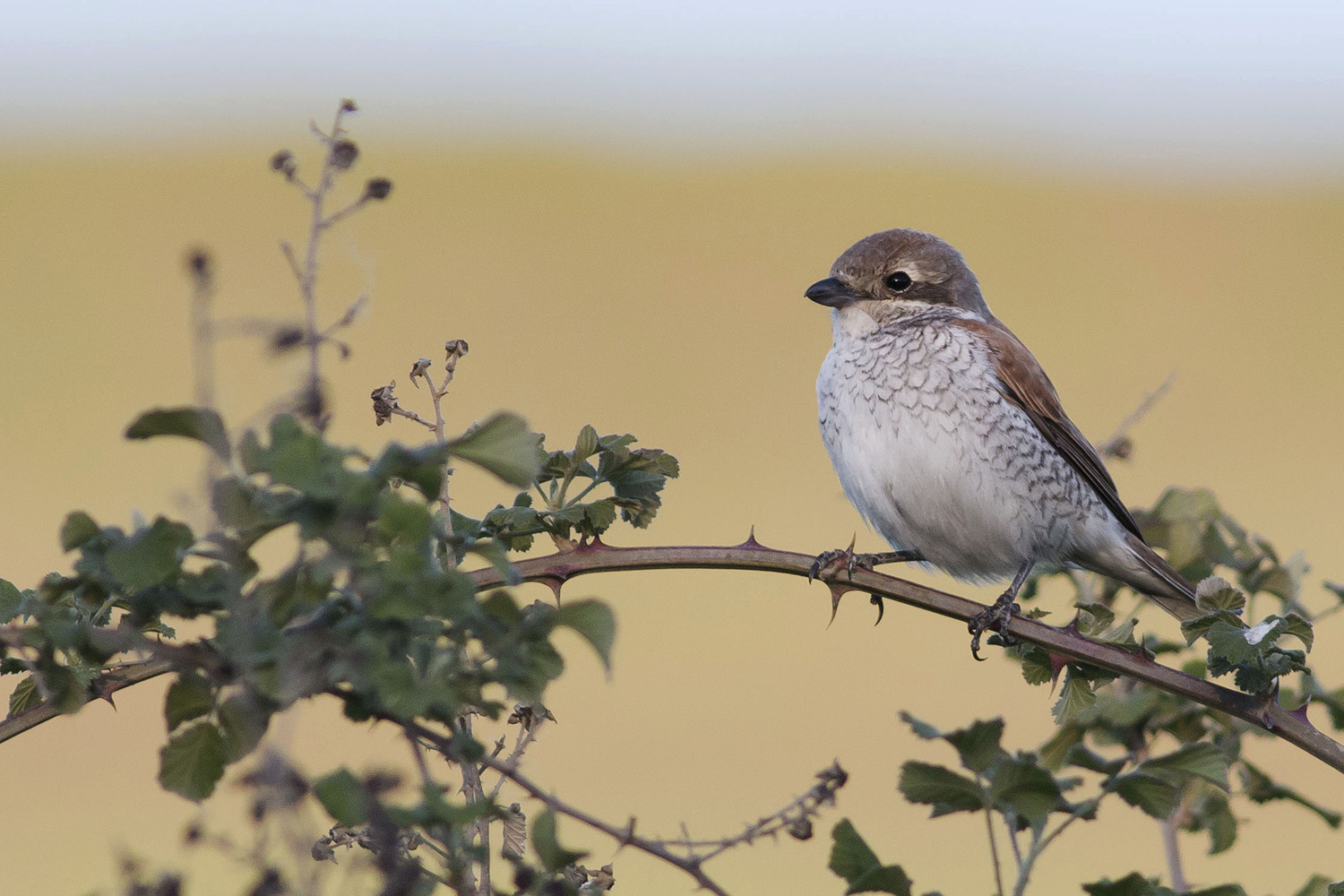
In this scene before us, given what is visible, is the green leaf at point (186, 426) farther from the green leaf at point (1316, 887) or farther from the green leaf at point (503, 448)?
the green leaf at point (1316, 887)

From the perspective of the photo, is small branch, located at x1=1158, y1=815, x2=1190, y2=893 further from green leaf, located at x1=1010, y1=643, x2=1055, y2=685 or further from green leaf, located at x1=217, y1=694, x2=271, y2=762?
green leaf, located at x1=217, y1=694, x2=271, y2=762

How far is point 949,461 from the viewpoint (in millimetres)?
3686

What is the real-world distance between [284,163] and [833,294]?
9.25 feet

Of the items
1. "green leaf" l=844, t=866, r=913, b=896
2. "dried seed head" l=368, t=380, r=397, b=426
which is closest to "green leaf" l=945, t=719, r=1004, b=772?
"green leaf" l=844, t=866, r=913, b=896

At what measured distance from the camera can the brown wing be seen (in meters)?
3.87

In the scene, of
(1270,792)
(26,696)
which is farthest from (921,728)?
(26,696)

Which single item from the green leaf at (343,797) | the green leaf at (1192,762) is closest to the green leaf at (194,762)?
the green leaf at (343,797)

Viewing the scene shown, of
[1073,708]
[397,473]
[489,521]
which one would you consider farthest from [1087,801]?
[397,473]

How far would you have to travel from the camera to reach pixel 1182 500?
2395 millimetres

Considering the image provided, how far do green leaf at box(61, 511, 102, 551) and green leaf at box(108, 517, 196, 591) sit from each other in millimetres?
87

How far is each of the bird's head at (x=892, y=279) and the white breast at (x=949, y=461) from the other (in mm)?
194

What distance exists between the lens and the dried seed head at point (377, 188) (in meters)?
1.41

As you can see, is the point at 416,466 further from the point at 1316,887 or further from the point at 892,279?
the point at 892,279

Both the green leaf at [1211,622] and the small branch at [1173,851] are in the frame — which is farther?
the small branch at [1173,851]
